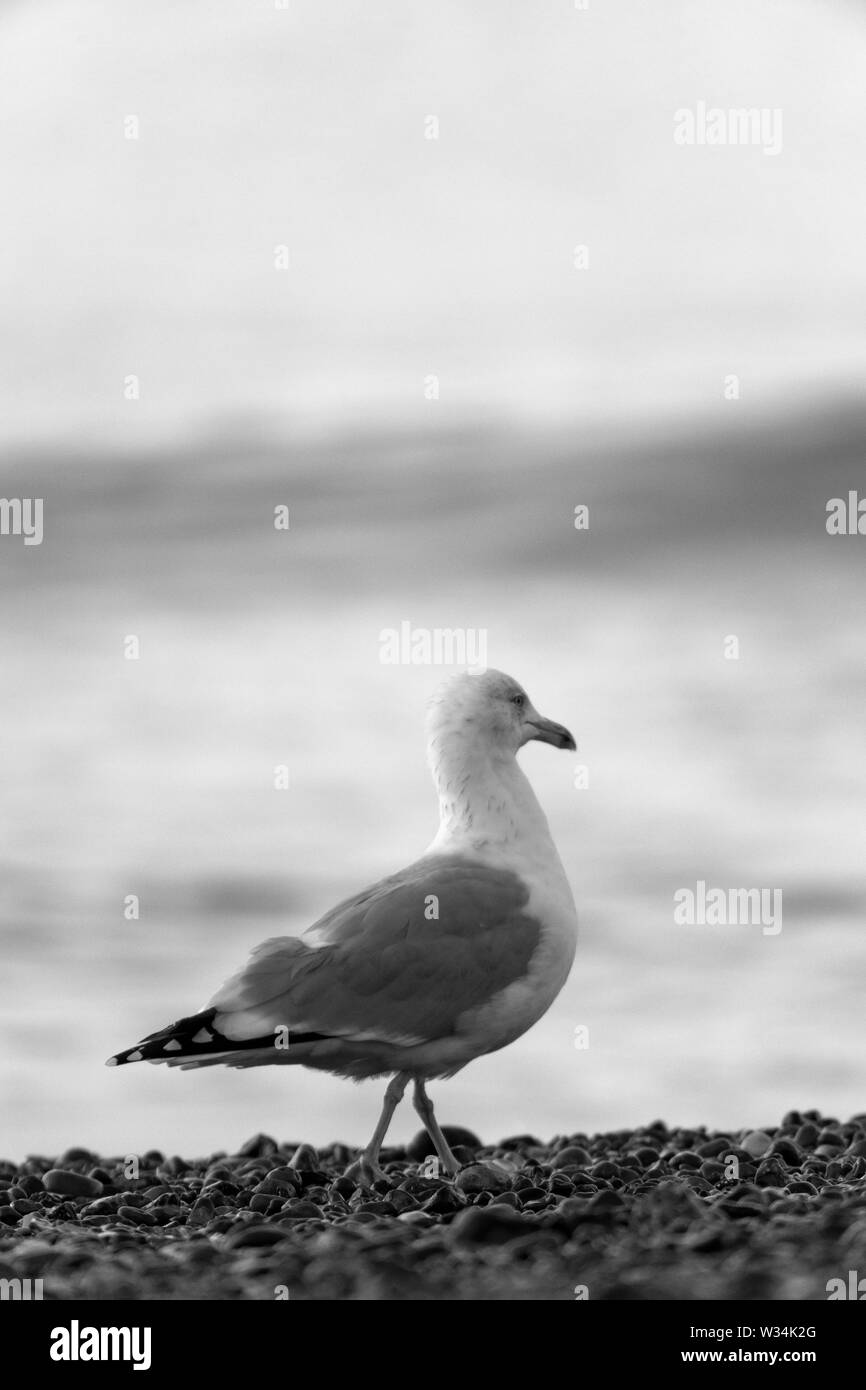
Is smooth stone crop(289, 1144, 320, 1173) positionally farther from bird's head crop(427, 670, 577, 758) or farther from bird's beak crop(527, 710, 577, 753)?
bird's beak crop(527, 710, 577, 753)

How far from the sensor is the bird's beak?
478 inches

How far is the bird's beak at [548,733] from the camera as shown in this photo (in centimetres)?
1215

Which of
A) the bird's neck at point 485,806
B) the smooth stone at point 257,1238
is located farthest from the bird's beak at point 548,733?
the smooth stone at point 257,1238

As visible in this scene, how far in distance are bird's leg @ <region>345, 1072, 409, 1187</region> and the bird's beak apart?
8.13ft

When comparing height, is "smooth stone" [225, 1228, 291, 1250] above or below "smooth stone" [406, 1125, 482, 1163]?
below

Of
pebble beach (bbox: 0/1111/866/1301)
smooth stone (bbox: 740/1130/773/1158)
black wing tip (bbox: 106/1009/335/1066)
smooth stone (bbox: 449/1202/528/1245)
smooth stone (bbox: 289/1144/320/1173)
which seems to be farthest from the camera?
smooth stone (bbox: 740/1130/773/1158)

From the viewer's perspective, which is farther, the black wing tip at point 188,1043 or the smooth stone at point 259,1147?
the smooth stone at point 259,1147

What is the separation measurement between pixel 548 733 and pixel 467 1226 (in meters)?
5.22

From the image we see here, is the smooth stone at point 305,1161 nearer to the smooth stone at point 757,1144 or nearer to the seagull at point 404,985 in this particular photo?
the seagull at point 404,985

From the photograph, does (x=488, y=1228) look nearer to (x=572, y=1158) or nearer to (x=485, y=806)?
(x=572, y=1158)

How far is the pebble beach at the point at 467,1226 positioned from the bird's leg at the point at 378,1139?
129 mm

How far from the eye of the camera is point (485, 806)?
456 inches

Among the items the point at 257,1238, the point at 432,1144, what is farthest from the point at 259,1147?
the point at 257,1238

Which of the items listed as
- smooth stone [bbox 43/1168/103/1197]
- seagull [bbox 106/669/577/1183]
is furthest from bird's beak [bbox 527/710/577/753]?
smooth stone [bbox 43/1168/103/1197]
